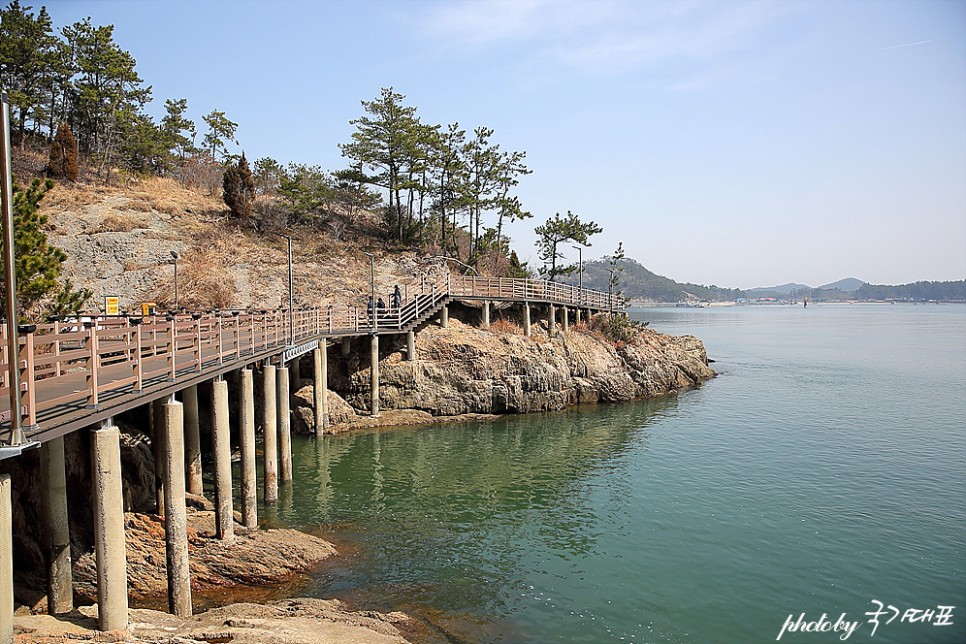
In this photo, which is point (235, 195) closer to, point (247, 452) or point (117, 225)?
point (117, 225)

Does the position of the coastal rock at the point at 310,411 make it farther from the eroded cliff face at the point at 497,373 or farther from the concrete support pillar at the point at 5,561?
the concrete support pillar at the point at 5,561

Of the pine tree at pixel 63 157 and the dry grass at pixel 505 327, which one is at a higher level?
the pine tree at pixel 63 157

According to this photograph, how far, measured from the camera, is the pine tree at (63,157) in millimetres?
45656

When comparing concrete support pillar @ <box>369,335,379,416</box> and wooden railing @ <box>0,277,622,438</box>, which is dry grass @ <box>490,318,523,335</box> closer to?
wooden railing @ <box>0,277,622,438</box>

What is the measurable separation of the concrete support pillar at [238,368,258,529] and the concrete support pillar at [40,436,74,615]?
5.60m

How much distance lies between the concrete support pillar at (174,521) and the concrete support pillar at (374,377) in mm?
19682

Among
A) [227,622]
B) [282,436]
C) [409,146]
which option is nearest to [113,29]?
[409,146]

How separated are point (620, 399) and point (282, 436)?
2334cm

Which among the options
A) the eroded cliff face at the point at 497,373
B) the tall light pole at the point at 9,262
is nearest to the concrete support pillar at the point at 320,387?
the eroded cliff face at the point at 497,373

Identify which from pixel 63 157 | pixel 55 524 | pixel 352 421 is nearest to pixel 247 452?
pixel 55 524

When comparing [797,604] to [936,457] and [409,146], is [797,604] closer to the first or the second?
[936,457]

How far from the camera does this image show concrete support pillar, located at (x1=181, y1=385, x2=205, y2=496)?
61.5 feet

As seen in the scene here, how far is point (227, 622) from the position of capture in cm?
1124

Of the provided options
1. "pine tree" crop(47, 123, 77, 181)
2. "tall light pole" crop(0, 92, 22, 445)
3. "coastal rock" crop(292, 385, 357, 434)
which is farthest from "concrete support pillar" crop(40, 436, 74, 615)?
"pine tree" crop(47, 123, 77, 181)
